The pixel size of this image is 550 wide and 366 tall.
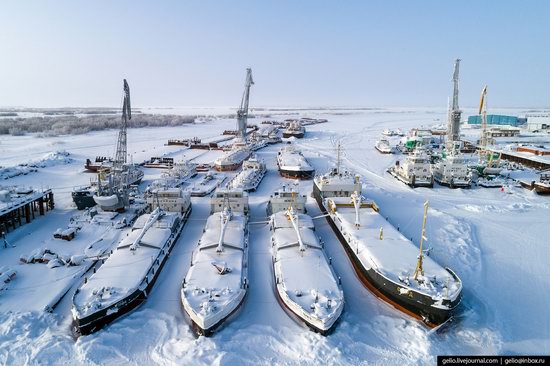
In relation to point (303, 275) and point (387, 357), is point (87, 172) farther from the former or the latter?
point (387, 357)

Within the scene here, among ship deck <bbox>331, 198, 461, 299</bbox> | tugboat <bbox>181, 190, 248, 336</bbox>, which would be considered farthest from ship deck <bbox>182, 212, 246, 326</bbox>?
ship deck <bbox>331, 198, 461, 299</bbox>

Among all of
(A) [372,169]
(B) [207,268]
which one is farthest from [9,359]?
(A) [372,169]

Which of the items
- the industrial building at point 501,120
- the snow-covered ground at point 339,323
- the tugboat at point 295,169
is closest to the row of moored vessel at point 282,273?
the snow-covered ground at point 339,323

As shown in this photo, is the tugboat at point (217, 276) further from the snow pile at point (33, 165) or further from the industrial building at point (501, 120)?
the industrial building at point (501, 120)

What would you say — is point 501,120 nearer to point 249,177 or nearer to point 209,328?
point 249,177

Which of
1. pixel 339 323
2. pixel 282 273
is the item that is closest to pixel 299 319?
pixel 339 323

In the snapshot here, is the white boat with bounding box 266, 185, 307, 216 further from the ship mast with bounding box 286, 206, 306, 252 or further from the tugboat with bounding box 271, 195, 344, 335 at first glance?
the tugboat with bounding box 271, 195, 344, 335
